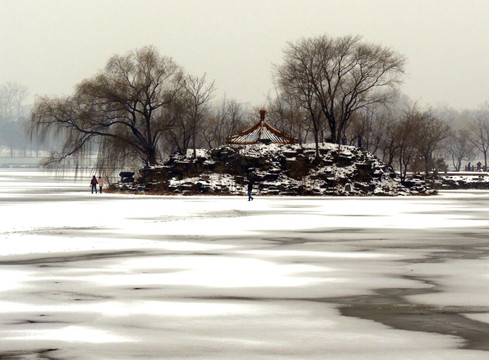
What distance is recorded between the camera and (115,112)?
68.6m

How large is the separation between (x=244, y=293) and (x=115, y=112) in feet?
186

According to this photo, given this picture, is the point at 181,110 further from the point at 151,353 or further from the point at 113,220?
the point at 151,353

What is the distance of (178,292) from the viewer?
528 inches

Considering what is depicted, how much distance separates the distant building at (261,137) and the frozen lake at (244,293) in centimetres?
4389

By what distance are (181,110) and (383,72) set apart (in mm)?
16142

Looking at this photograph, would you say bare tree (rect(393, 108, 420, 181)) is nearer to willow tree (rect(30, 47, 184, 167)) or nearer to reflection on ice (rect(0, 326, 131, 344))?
willow tree (rect(30, 47, 184, 167))

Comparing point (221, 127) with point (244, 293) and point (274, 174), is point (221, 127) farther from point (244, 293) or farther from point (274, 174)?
point (244, 293)

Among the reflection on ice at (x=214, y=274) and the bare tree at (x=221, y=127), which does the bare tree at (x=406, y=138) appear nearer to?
the bare tree at (x=221, y=127)

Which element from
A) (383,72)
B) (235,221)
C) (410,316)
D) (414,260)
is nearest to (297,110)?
(383,72)

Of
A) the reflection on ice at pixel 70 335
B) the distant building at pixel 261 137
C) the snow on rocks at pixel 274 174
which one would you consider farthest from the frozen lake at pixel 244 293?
the distant building at pixel 261 137

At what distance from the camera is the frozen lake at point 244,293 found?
9.55 meters

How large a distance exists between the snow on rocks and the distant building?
2.22m

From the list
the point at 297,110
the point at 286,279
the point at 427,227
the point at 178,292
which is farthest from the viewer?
the point at 297,110

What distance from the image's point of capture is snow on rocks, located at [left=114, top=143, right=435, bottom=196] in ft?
207
